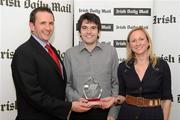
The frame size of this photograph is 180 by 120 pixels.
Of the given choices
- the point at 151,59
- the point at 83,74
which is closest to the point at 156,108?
the point at 151,59

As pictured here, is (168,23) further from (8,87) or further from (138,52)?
(8,87)

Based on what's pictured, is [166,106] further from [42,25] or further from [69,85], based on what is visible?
[42,25]

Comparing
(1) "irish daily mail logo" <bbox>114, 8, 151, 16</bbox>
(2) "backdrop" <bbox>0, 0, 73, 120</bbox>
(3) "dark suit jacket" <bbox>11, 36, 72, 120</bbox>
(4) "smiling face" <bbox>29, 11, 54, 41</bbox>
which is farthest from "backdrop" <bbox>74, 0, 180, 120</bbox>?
(3) "dark suit jacket" <bbox>11, 36, 72, 120</bbox>

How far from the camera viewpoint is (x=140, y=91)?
111 inches

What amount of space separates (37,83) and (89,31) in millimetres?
766

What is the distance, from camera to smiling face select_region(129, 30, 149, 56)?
9.40ft

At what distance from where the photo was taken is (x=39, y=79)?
255cm

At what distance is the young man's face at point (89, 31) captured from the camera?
9.80ft

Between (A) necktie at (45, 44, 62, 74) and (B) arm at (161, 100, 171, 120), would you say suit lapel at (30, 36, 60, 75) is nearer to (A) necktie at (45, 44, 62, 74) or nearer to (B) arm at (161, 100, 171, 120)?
(A) necktie at (45, 44, 62, 74)

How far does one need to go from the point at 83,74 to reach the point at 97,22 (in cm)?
51

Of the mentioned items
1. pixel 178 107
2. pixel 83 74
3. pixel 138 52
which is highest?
pixel 138 52

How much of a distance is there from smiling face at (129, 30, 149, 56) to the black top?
0.16 m

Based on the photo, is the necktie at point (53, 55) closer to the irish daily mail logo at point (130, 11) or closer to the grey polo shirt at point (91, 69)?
the grey polo shirt at point (91, 69)

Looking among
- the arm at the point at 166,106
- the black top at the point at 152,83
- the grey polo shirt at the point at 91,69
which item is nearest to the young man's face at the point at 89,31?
the grey polo shirt at the point at 91,69
